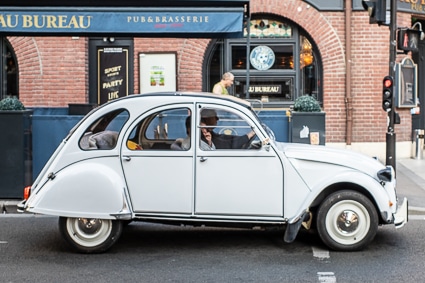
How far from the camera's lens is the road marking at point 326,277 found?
20.6 feet

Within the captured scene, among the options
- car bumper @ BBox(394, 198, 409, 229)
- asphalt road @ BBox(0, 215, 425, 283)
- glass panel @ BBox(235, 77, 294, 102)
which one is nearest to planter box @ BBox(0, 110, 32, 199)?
asphalt road @ BBox(0, 215, 425, 283)

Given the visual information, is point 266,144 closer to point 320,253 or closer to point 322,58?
point 320,253

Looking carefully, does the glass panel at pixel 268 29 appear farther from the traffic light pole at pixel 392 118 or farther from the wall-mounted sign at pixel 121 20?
the wall-mounted sign at pixel 121 20

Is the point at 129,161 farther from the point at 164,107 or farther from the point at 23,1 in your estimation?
the point at 23,1

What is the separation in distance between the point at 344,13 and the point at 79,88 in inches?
253

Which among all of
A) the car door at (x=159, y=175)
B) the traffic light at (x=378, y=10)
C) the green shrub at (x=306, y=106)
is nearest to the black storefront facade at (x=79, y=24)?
the green shrub at (x=306, y=106)

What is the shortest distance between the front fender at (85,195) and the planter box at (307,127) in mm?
4208

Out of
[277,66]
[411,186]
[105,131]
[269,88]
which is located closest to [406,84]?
[277,66]

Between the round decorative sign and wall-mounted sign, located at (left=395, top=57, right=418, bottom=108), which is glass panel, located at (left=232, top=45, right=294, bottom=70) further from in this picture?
wall-mounted sign, located at (left=395, top=57, right=418, bottom=108)

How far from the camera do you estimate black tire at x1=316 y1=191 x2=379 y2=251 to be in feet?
23.9

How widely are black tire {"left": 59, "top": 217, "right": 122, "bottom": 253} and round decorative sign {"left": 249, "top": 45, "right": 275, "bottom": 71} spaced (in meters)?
9.03

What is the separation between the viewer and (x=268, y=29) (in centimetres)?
1573

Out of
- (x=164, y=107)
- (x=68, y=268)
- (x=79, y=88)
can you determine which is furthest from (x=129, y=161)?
(x=79, y=88)

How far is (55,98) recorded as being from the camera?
15.4m
